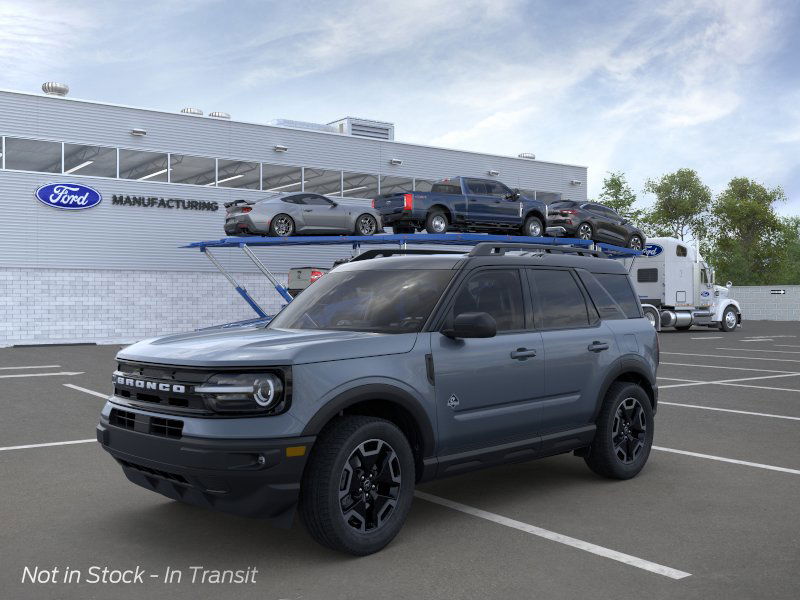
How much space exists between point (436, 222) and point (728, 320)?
55.5 feet

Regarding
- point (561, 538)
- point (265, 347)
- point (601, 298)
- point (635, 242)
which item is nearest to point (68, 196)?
point (635, 242)

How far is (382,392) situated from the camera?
191 inches

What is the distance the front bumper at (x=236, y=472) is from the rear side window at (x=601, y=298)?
316 centimetres

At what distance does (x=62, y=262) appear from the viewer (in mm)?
27844

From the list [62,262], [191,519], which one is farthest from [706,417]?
[62,262]

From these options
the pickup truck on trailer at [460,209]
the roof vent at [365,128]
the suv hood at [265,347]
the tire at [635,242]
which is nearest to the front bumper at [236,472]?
the suv hood at [265,347]

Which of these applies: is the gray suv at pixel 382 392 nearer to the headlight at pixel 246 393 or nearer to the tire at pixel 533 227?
the headlight at pixel 246 393

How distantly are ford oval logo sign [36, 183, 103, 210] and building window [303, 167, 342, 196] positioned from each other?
833 centimetres

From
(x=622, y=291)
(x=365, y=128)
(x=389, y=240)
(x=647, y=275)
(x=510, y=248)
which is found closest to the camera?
(x=510, y=248)

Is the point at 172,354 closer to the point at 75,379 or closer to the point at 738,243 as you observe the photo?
the point at 75,379

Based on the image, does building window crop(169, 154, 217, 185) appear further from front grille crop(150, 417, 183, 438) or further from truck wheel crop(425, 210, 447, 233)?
front grille crop(150, 417, 183, 438)

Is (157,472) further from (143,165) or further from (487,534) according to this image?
(143,165)

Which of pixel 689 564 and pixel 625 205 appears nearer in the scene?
pixel 689 564

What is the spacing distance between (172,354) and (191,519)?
1365mm
